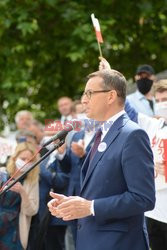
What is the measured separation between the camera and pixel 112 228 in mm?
3838

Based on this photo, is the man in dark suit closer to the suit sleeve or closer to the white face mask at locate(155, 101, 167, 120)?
the suit sleeve

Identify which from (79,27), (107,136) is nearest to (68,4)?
(79,27)

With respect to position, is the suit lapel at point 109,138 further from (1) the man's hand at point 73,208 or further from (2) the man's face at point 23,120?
(2) the man's face at point 23,120

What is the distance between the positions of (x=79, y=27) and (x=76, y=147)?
3.39 meters

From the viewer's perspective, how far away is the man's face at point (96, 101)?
158 inches

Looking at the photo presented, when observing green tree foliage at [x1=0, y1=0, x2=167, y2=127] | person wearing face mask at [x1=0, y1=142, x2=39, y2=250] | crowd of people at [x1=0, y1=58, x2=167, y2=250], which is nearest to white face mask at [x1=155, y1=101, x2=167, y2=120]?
crowd of people at [x1=0, y1=58, x2=167, y2=250]

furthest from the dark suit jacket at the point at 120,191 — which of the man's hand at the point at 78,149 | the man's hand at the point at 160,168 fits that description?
the man's hand at the point at 78,149

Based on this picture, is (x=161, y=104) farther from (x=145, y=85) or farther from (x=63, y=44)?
(x=63, y=44)

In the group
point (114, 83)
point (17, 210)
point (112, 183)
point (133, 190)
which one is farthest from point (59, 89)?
point (133, 190)

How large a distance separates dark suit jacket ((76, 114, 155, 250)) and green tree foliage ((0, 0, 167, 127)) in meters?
5.17

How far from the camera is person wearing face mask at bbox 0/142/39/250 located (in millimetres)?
5664

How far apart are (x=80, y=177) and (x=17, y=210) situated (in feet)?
2.96

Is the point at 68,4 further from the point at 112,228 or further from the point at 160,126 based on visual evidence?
the point at 112,228

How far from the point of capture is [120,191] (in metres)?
3.86
